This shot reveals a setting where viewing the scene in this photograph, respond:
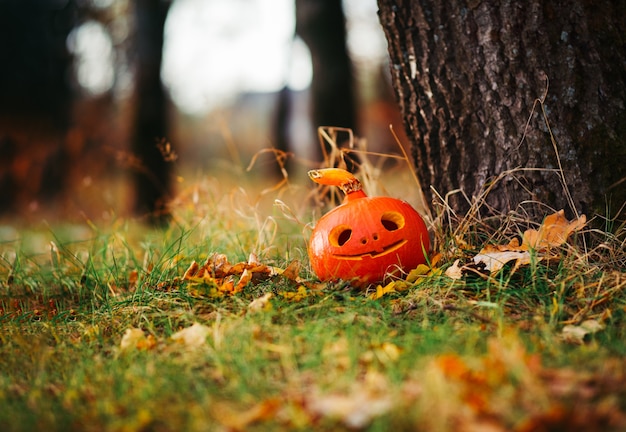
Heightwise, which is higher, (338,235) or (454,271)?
(338,235)

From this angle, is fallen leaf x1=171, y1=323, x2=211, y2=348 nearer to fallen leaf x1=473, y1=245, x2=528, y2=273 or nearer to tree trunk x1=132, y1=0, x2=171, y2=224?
fallen leaf x1=473, y1=245, x2=528, y2=273

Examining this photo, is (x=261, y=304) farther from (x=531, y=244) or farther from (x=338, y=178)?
(x=531, y=244)

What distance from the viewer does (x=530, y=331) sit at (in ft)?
5.80

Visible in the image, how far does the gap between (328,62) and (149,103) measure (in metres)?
2.25

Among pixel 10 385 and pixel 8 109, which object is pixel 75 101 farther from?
pixel 10 385

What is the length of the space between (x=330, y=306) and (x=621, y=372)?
1.00 meters

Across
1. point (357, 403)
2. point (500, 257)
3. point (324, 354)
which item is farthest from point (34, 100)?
point (357, 403)

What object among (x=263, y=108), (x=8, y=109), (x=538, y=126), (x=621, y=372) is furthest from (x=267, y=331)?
(x=263, y=108)

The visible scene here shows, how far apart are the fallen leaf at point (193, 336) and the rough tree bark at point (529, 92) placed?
57.3 inches

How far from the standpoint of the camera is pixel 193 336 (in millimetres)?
1843

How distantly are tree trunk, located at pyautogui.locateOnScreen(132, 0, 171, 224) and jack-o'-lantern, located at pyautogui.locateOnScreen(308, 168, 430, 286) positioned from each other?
4212mm

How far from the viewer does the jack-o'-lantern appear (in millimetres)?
2307

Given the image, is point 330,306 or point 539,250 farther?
point 539,250

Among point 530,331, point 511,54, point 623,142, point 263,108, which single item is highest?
point 511,54
